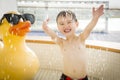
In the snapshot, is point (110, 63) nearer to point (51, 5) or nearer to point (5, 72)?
point (5, 72)

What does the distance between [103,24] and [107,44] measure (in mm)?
1551

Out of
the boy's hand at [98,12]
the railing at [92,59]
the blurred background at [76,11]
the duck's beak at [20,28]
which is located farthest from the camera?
the blurred background at [76,11]

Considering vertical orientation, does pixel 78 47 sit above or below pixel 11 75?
above

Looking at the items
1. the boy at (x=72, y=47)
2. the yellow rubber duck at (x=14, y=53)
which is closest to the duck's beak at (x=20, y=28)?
the yellow rubber duck at (x=14, y=53)

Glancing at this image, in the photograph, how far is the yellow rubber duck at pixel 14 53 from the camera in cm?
142

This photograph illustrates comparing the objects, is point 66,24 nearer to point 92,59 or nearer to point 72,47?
point 72,47

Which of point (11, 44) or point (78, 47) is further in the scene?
point (11, 44)

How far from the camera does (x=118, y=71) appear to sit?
1.47 metres

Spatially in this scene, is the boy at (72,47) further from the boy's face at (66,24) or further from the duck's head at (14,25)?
the duck's head at (14,25)

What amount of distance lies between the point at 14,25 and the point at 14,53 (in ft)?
0.50

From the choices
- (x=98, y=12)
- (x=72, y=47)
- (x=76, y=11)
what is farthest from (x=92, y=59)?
(x=76, y=11)

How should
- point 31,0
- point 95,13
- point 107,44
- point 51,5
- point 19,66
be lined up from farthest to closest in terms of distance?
point 31,0
point 51,5
point 107,44
point 19,66
point 95,13

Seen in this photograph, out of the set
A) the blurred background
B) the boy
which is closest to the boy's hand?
the boy

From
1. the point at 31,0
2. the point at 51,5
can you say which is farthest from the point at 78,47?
the point at 31,0
